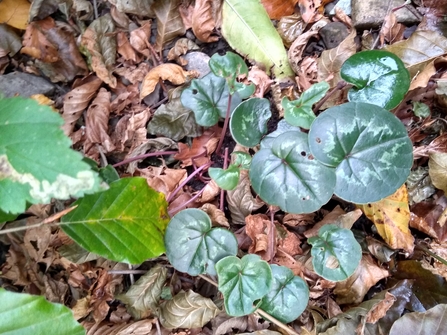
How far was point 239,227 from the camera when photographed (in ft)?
4.66

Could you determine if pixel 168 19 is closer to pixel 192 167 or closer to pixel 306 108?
pixel 192 167

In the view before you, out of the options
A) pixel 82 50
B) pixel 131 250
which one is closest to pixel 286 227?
pixel 131 250

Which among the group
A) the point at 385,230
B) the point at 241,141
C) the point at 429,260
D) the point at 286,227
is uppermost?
the point at 241,141

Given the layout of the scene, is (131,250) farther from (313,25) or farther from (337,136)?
(313,25)

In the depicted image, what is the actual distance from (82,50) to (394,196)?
1.22 metres

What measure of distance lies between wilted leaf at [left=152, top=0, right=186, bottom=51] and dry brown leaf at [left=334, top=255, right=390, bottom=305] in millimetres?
1040

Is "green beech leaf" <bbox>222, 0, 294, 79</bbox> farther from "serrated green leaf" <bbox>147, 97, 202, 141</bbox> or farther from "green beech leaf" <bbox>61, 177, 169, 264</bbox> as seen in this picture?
"green beech leaf" <bbox>61, 177, 169, 264</bbox>

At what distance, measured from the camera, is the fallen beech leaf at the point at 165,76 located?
1.49m

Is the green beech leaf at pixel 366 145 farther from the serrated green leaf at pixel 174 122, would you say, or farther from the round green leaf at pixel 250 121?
the serrated green leaf at pixel 174 122

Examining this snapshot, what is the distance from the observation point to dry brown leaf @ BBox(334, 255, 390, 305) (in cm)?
131

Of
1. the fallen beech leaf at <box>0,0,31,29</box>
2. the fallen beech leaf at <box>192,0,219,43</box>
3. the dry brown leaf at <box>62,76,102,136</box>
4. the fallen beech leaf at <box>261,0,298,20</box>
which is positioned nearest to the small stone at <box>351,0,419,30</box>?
the fallen beech leaf at <box>261,0,298,20</box>

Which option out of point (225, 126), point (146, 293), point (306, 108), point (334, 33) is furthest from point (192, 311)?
point (334, 33)

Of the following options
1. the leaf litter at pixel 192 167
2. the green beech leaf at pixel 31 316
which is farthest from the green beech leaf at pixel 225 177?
the green beech leaf at pixel 31 316

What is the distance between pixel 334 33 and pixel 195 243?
34.3 inches
